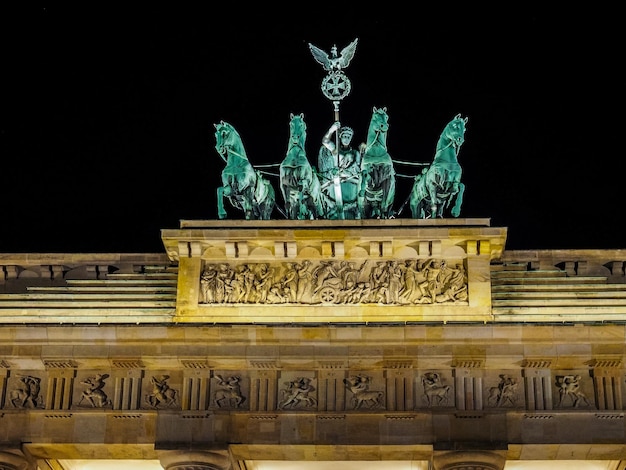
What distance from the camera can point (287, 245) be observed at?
113 feet

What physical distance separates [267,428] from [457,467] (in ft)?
13.1

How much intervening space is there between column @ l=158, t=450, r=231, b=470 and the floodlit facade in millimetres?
29

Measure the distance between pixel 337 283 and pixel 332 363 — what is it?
2281 millimetres

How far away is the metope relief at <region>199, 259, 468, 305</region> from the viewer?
34.1 metres

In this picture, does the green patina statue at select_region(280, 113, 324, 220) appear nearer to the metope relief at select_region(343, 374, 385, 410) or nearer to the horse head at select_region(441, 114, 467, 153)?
the horse head at select_region(441, 114, 467, 153)

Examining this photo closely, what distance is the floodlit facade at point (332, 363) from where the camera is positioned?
1265 inches

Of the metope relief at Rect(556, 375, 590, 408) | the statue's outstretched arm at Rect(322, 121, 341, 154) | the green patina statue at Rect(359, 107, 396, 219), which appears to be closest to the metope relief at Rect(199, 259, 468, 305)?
the green patina statue at Rect(359, 107, 396, 219)

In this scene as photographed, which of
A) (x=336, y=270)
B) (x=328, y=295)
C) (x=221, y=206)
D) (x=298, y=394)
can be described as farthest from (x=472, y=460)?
(x=221, y=206)

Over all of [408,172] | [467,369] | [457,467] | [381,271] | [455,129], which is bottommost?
[457,467]

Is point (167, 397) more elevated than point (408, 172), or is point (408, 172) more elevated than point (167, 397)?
point (408, 172)

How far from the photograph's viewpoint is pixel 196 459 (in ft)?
105

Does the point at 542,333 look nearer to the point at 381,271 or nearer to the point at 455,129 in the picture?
the point at 381,271

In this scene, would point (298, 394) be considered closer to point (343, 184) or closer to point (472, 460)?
point (472, 460)

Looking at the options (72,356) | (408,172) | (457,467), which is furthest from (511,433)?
(408,172)
